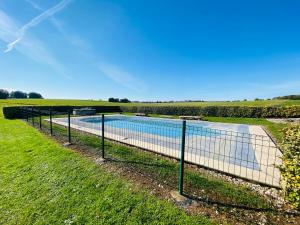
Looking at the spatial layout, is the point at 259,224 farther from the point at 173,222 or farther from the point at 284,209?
the point at 173,222

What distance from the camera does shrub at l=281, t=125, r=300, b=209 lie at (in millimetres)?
2783

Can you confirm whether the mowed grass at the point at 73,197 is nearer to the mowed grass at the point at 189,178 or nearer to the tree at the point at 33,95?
the mowed grass at the point at 189,178

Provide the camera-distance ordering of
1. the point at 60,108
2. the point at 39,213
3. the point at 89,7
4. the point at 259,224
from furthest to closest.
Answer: the point at 60,108 < the point at 89,7 < the point at 39,213 < the point at 259,224

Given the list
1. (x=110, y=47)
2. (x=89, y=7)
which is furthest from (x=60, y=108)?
(x=89, y=7)

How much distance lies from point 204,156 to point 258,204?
2.72 metres

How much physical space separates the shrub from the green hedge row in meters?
17.1

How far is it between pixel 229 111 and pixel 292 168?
59.7 ft

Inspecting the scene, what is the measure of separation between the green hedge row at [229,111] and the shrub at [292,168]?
1708 centimetres

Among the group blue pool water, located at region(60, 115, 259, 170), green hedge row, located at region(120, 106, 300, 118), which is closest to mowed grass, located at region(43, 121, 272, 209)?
A: blue pool water, located at region(60, 115, 259, 170)

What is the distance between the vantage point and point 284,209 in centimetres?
306

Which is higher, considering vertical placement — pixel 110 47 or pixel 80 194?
pixel 110 47

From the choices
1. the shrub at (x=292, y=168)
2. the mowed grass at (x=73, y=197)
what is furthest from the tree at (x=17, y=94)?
the shrub at (x=292, y=168)

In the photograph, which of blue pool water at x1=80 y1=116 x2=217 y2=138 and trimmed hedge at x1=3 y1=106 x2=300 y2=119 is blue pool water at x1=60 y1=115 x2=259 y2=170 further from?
trimmed hedge at x1=3 y1=106 x2=300 y2=119

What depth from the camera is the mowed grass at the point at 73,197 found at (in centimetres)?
302
